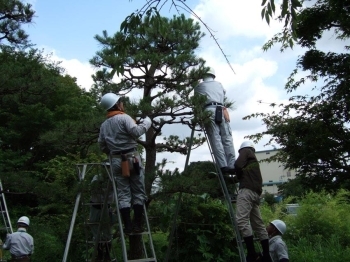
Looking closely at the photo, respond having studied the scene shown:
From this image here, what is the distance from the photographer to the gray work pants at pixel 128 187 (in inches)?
210

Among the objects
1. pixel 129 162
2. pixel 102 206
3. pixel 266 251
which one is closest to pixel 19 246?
pixel 102 206

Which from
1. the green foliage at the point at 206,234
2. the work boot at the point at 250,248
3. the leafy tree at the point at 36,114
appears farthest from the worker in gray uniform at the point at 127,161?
the green foliage at the point at 206,234

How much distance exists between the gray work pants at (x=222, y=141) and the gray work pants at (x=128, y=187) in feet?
3.17

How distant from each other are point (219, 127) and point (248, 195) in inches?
35.8

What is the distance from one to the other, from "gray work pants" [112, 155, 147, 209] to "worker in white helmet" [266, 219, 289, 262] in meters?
1.76

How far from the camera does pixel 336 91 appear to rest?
779 cm

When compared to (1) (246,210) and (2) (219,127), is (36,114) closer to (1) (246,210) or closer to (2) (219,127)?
(2) (219,127)

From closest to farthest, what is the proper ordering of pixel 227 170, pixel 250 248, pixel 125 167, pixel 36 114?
1. pixel 125 167
2. pixel 250 248
3. pixel 227 170
4. pixel 36 114

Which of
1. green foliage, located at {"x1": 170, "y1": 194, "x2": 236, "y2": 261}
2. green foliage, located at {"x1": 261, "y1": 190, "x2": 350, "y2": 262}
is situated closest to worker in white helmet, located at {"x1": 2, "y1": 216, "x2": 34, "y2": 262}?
green foliage, located at {"x1": 170, "y1": 194, "x2": 236, "y2": 261}

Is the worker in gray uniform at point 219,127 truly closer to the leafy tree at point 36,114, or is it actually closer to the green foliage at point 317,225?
the leafy tree at point 36,114

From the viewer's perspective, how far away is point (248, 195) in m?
5.54

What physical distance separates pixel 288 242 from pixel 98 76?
501 cm

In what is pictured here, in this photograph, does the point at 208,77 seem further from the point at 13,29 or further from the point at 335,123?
the point at 13,29

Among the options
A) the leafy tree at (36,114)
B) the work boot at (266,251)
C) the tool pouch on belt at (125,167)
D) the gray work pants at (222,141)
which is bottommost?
the work boot at (266,251)
